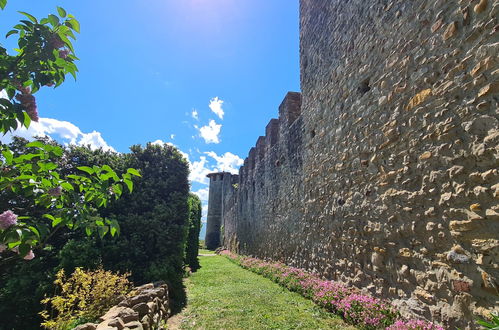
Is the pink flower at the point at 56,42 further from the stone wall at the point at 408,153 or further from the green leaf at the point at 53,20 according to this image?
the stone wall at the point at 408,153

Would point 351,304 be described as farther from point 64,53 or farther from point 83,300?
point 64,53

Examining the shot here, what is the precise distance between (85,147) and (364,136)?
6584 millimetres

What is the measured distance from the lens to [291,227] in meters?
8.64

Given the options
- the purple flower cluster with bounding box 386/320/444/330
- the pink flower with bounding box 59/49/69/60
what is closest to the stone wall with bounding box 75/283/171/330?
the pink flower with bounding box 59/49/69/60

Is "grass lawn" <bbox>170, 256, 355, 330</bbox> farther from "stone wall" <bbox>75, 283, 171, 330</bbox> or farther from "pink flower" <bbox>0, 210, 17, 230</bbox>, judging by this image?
"pink flower" <bbox>0, 210, 17, 230</bbox>

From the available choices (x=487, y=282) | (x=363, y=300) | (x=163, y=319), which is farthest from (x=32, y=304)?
(x=487, y=282)

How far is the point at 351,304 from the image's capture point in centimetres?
419

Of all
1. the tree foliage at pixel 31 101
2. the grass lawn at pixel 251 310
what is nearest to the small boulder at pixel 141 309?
the grass lawn at pixel 251 310

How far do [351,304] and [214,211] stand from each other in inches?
1106

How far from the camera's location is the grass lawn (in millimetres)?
4164

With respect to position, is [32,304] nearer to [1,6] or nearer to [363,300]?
[1,6]

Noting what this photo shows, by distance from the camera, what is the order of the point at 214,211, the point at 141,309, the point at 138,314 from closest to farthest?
1. the point at 138,314
2. the point at 141,309
3. the point at 214,211

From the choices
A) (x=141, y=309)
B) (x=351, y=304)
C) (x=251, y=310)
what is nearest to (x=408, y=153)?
(x=351, y=304)

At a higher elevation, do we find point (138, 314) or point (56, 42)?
point (56, 42)
